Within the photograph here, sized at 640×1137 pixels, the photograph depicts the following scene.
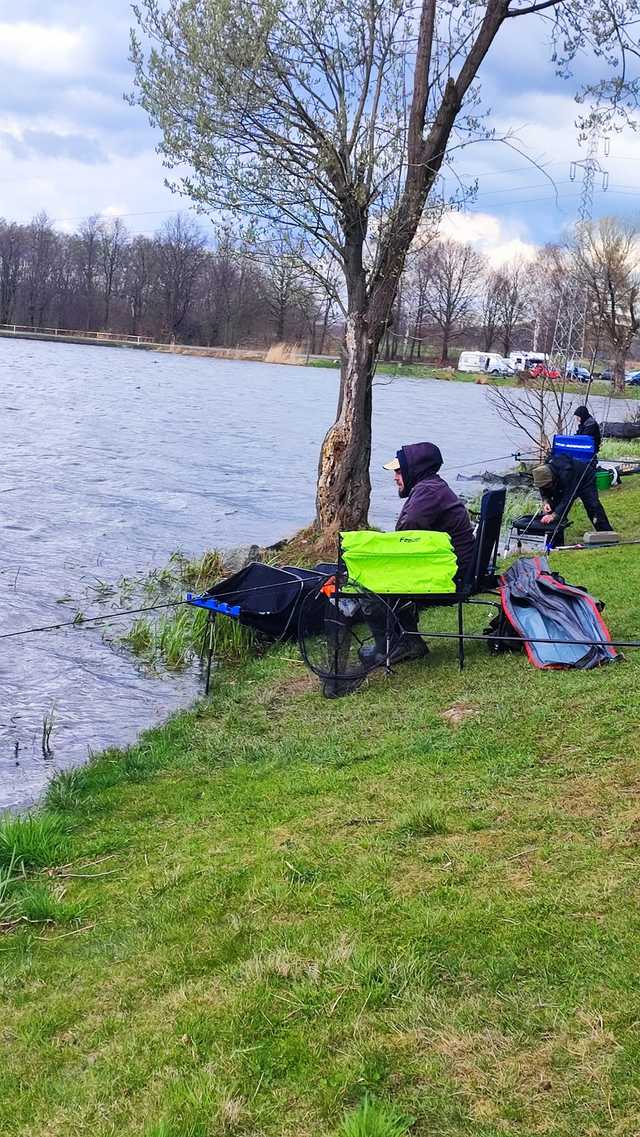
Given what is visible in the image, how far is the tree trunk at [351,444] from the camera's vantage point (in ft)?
38.5

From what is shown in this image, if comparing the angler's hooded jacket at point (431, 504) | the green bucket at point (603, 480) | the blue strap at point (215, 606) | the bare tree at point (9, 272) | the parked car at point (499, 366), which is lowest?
the blue strap at point (215, 606)

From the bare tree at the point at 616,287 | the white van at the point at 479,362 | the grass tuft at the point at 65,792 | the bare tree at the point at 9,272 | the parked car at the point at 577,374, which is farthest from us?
the bare tree at the point at 9,272

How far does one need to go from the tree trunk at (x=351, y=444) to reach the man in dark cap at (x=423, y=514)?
464 cm

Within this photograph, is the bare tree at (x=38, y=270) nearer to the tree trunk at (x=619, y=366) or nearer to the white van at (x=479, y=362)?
the white van at (x=479, y=362)

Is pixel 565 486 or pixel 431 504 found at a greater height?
pixel 431 504

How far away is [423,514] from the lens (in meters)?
7.04

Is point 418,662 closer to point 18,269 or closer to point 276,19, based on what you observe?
point 276,19

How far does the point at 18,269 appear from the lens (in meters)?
101

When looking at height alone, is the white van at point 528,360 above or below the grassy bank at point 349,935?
above

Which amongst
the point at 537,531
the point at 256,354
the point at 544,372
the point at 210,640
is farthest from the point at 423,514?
the point at 256,354

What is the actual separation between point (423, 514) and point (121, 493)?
529 inches

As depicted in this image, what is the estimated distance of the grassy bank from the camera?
2.62m

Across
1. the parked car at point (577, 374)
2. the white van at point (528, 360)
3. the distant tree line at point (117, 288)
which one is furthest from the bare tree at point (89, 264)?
the parked car at point (577, 374)

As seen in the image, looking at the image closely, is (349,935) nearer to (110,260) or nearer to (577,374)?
(577,374)
